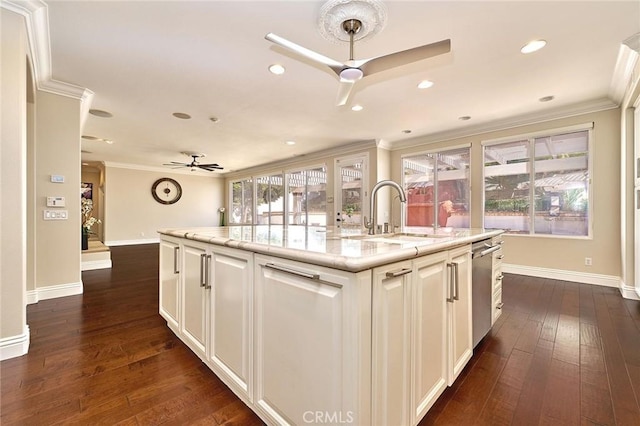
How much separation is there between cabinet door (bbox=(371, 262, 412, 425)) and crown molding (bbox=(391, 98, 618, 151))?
4.44m

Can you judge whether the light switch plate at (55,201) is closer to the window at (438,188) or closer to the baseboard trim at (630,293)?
the window at (438,188)

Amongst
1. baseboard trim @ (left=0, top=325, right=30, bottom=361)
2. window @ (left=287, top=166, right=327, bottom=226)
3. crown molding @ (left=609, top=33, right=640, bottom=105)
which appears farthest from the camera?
window @ (left=287, top=166, right=327, bottom=226)

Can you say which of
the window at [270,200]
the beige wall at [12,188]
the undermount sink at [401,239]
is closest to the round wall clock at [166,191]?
the window at [270,200]

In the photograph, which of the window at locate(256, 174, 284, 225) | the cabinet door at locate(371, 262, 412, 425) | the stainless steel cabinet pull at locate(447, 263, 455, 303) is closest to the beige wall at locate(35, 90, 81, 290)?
the cabinet door at locate(371, 262, 412, 425)

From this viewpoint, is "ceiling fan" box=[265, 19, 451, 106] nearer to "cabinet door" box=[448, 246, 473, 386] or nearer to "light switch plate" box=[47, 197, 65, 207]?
"cabinet door" box=[448, 246, 473, 386]

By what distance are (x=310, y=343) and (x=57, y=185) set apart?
3.82m

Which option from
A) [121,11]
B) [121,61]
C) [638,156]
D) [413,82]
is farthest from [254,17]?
[638,156]

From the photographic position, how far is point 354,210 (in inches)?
242

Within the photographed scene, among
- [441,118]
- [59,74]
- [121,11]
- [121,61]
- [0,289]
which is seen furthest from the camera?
[441,118]

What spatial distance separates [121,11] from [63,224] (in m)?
2.64

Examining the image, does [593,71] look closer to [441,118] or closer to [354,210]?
[441,118]

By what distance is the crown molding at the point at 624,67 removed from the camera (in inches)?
90.4

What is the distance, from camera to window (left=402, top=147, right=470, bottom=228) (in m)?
4.95

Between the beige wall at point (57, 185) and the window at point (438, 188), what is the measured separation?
17.7 feet
